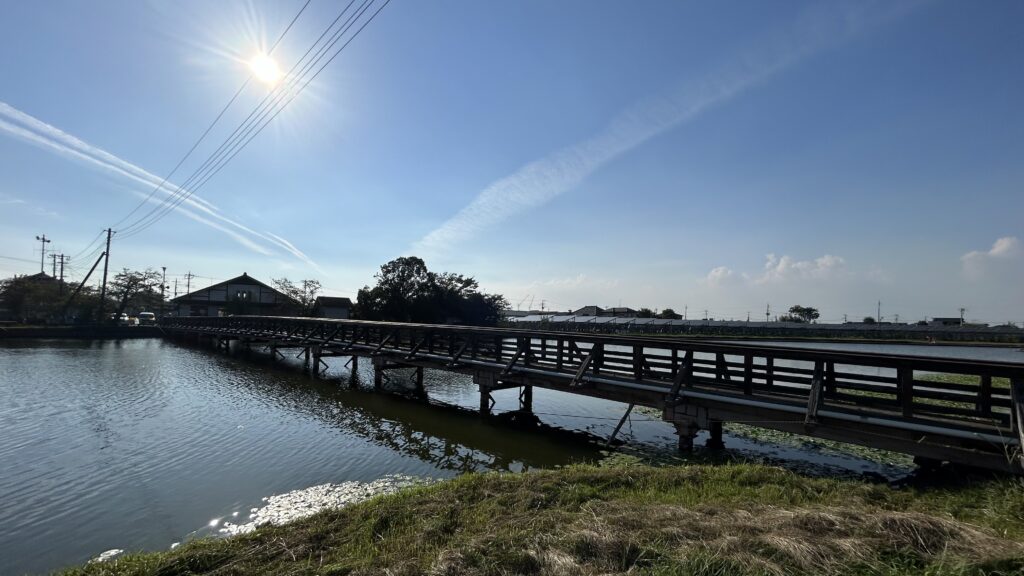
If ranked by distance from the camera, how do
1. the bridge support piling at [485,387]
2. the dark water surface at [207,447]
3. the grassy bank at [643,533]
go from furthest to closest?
the bridge support piling at [485,387], the dark water surface at [207,447], the grassy bank at [643,533]

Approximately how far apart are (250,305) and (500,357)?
221 feet

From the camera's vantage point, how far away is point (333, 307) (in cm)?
7475

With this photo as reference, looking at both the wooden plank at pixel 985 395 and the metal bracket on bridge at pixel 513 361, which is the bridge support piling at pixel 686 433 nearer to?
the wooden plank at pixel 985 395

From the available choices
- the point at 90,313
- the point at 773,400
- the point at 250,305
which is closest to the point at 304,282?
the point at 250,305

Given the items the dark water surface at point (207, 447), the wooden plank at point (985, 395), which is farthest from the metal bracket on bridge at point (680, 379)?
the wooden plank at point (985, 395)

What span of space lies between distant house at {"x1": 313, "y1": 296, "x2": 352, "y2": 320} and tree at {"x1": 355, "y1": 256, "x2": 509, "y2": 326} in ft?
60.1

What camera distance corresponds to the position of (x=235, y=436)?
A: 1210 cm

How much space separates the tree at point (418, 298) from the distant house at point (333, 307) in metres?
18.3

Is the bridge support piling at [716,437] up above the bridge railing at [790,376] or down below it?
below

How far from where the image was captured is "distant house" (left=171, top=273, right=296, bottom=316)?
71.2 metres

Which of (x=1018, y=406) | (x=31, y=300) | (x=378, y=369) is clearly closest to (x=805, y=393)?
(x=1018, y=406)

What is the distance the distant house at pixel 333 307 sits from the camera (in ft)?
238

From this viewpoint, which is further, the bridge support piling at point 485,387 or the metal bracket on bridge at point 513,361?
the bridge support piling at point 485,387

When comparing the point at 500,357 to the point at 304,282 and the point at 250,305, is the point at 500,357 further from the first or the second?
the point at 304,282
